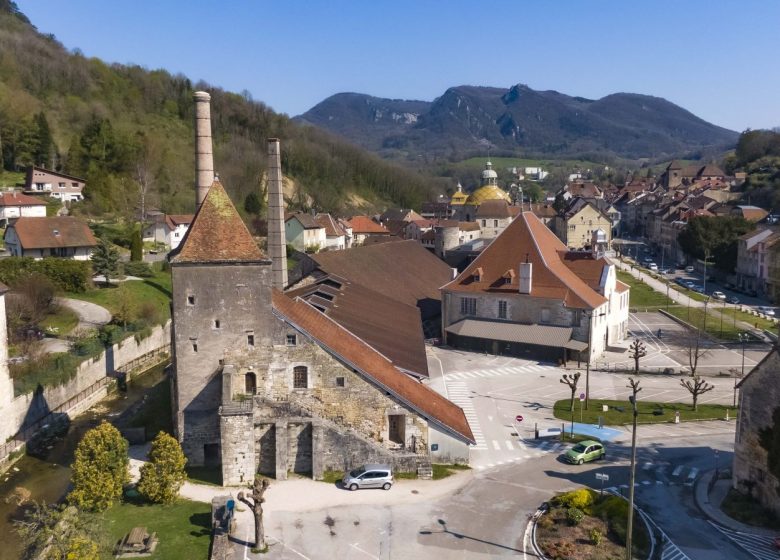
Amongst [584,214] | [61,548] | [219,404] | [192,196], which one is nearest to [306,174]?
[192,196]

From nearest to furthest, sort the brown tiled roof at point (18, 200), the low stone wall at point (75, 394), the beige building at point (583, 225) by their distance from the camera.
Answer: the low stone wall at point (75, 394)
the brown tiled roof at point (18, 200)
the beige building at point (583, 225)

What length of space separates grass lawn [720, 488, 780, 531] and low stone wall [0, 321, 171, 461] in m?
30.5

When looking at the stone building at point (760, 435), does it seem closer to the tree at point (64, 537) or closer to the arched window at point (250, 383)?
the arched window at point (250, 383)

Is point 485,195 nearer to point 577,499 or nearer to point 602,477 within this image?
point 602,477

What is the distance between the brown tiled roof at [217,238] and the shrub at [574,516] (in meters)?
15.0

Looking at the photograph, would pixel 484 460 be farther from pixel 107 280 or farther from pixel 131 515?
pixel 107 280

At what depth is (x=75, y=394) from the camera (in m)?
37.7

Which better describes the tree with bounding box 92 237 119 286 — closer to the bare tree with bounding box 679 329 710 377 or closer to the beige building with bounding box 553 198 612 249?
the bare tree with bounding box 679 329 710 377

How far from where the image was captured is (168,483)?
2331cm

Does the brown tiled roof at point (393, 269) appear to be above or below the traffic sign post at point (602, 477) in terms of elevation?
above

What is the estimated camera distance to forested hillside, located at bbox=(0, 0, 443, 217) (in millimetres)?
90500

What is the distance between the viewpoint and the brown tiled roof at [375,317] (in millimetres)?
34469

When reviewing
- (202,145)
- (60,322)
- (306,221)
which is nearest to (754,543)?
(202,145)

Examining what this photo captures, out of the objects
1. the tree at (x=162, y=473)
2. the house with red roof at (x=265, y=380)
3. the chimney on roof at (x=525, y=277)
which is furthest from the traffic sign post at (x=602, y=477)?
the chimney on roof at (x=525, y=277)
